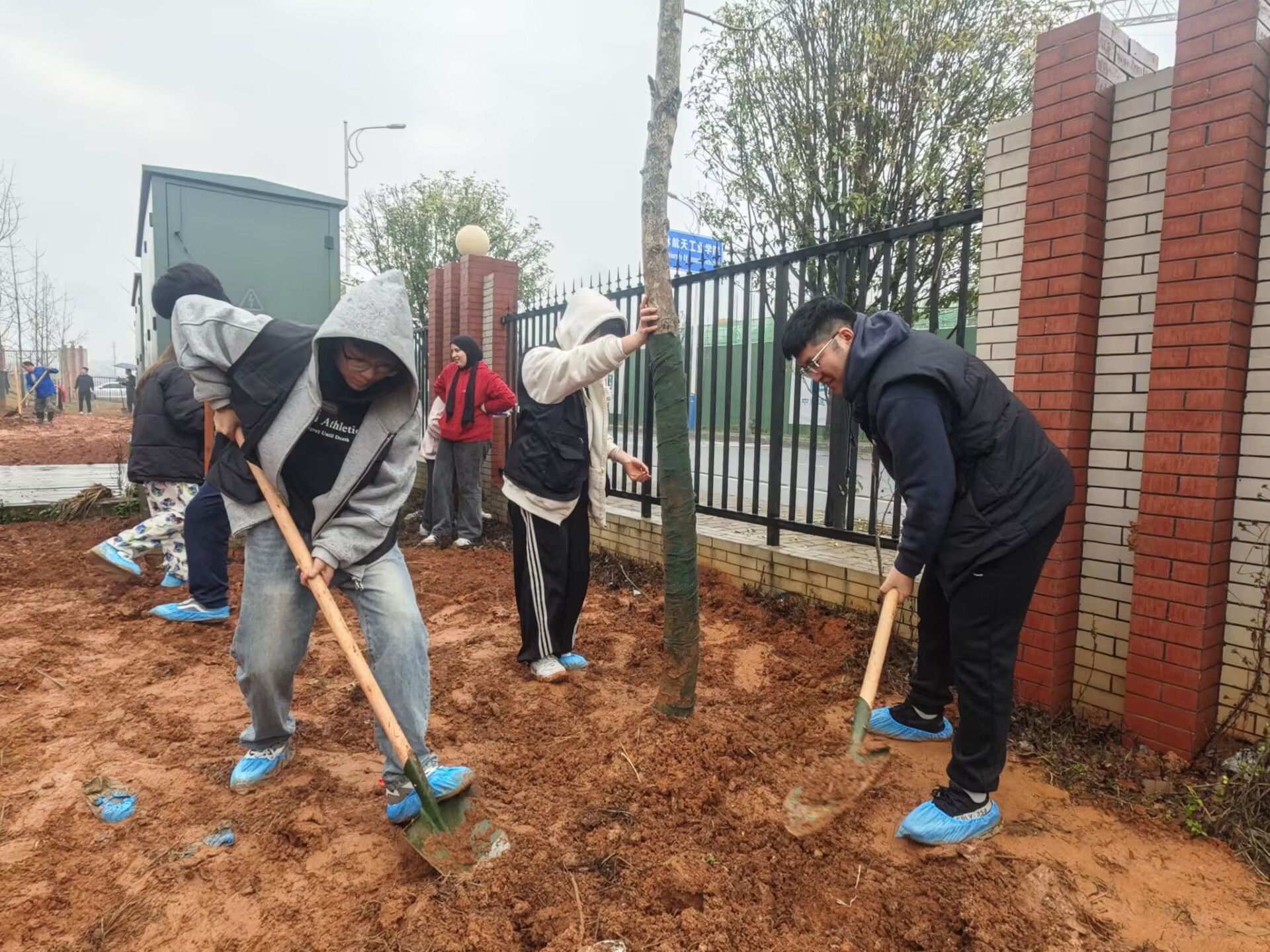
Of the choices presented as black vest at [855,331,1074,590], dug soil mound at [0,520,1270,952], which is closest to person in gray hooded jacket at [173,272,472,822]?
dug soil mound at [0,520,1270,952]

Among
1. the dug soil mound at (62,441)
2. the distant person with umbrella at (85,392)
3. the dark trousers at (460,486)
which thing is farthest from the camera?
the distant person with umbrella at (85,392)

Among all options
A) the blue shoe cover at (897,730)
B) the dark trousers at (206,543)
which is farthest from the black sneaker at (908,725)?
the dark trousers at (206,543)

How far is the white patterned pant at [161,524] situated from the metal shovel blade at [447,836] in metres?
3.25

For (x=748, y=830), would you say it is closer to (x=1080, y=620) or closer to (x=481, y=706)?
(x=481, y=706)

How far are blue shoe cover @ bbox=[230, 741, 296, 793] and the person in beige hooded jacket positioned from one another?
1248 mm

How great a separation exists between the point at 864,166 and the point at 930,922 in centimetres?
713

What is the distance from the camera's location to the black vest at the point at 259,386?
235 cm

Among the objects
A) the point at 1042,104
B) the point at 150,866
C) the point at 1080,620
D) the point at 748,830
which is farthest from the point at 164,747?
the point at 1042,104

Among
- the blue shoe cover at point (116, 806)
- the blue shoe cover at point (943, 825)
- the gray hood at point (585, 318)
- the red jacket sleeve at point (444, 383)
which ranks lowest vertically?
the blue shoe cover at point (116, 806)

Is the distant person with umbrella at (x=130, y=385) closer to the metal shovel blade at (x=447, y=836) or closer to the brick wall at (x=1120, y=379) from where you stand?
the metal shovel blade at (x=447, y=836)

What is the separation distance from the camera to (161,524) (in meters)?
4.73

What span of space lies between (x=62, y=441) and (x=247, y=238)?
9.99 metres

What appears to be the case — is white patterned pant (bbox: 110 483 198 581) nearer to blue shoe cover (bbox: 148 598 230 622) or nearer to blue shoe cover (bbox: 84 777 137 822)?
blue shoe cover (bbox: 148 598 230 622)

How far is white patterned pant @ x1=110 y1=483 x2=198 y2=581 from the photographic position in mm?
4656
